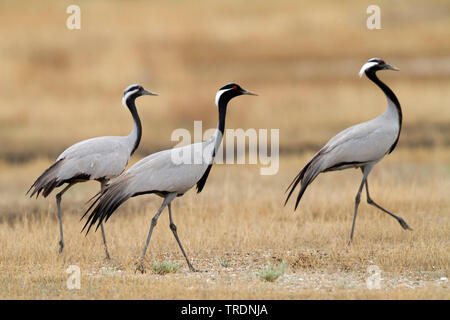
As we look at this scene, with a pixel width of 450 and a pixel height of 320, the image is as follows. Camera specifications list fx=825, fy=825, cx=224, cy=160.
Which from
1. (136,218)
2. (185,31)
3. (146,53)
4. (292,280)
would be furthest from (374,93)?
(292,280)

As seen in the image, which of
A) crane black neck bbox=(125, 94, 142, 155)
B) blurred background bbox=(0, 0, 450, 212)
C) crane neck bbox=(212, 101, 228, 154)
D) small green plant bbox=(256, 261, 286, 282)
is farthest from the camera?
blurred background bbox=(0, 0, 450, 212)

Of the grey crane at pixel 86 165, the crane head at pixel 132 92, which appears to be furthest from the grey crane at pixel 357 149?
the crane head at pixel 132 92

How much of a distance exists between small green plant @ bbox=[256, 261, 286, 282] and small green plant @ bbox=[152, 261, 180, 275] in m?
0.84

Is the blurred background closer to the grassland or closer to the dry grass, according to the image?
the grassland

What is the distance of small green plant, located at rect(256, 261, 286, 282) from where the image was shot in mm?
7406

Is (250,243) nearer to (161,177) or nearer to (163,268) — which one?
(163,268)

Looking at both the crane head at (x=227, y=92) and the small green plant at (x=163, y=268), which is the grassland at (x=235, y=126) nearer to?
the small green plant at (x=163, y=268)

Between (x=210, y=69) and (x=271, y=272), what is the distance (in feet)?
67.8

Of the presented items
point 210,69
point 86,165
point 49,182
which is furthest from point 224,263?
point 210,69

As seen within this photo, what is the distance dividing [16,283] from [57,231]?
8.49ft

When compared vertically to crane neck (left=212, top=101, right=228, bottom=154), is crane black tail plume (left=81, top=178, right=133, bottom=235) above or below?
below

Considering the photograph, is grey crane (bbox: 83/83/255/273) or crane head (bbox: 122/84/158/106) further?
crane head (bbox: 122/84/158/106)

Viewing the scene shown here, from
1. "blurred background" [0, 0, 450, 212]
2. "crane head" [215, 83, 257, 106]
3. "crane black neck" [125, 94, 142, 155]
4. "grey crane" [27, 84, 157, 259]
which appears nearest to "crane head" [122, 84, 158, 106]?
"crane black neck" [125, 94, 142, 155]

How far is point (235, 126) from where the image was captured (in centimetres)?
1888
